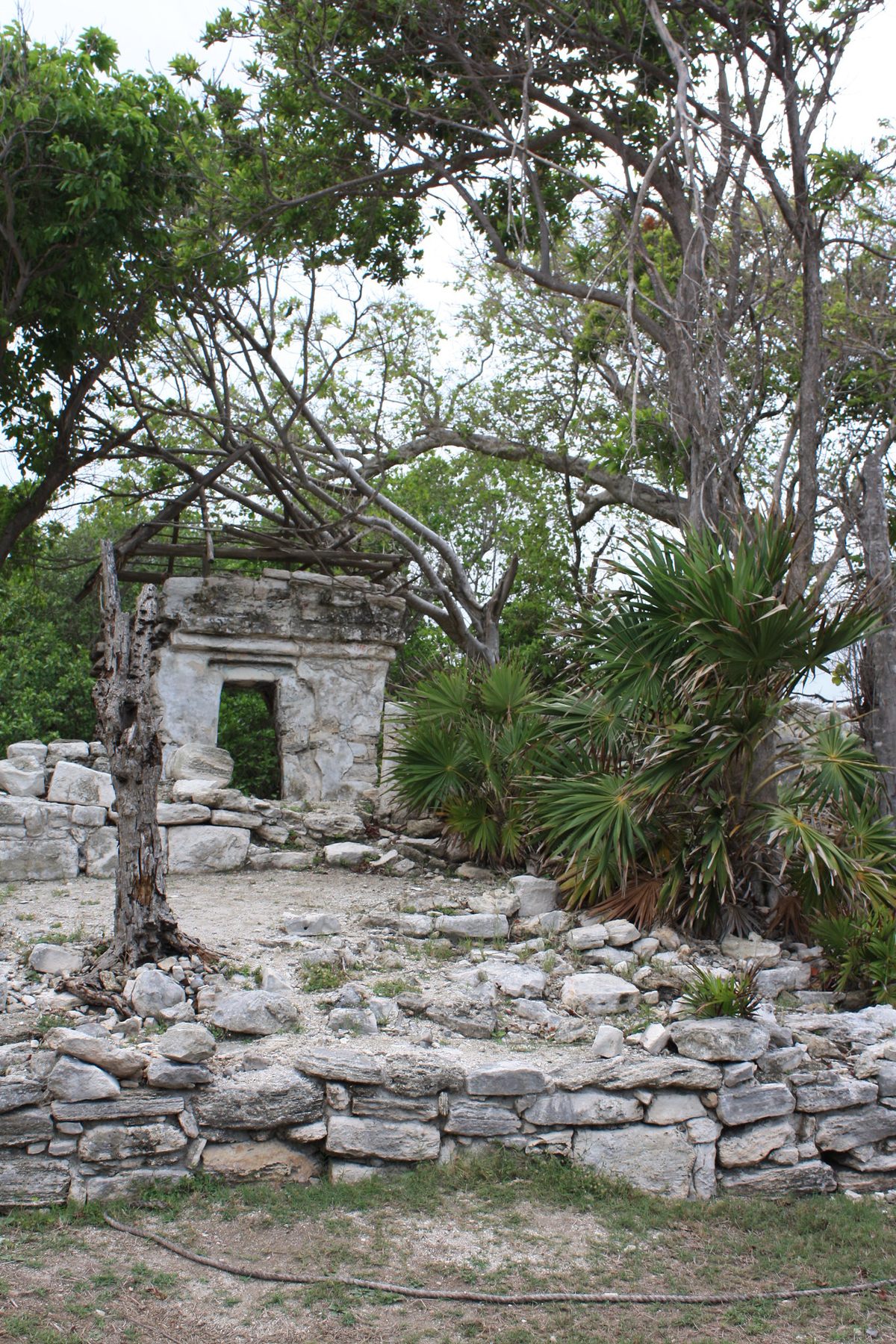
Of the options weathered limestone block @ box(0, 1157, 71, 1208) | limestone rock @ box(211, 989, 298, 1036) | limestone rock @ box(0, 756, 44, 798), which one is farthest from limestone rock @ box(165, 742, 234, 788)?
weathered limestone block @ box(0, 1157, 71, 1208)

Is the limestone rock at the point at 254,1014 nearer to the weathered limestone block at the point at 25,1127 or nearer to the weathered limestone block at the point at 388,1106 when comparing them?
the weathered limestone block at the point at 388,1106

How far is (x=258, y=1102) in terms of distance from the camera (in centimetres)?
439

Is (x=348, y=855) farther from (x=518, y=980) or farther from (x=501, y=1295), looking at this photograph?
(x=501, y=1295)

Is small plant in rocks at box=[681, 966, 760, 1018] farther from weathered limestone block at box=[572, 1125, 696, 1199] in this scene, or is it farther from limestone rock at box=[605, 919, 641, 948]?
limestone rock at box=[605, 919, 641, 948]

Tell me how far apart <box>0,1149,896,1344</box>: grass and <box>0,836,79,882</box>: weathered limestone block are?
391 cm

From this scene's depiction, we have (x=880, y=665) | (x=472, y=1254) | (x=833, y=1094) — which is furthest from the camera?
(x=880, y=665)

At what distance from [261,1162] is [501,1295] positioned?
1.10 meters

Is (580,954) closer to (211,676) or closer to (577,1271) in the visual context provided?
(577,1271)

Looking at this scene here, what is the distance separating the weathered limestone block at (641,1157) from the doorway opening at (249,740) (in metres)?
11.3

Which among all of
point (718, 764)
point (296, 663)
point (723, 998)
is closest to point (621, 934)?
point (718, 764)

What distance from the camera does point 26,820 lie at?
7.79 m

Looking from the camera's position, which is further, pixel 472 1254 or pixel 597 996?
pixel 597 996

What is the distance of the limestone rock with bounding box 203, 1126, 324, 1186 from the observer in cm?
436

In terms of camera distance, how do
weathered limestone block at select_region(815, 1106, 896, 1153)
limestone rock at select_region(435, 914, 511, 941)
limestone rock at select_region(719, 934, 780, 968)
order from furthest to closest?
limestone rock at select_region(435, 914, 511, 941), limestone rock at select_region(719, 934, 780, 968), weathered limestone block at select_region(815, 1106, 896, 1153)
